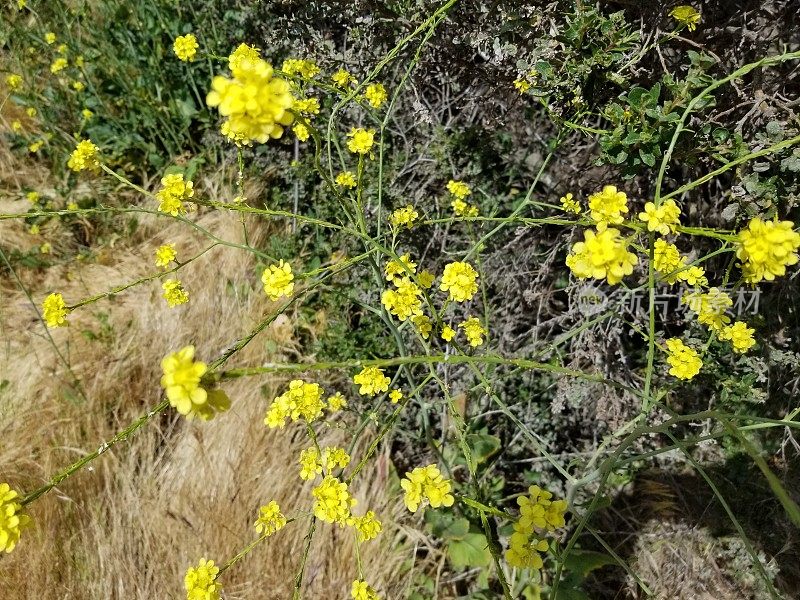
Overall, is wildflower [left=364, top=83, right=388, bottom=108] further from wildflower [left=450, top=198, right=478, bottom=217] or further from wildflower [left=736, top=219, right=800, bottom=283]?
wildflower [left=736, top=219, right=800, bottom=283]

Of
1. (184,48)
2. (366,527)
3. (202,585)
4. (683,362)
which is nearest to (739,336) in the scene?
(683,362)

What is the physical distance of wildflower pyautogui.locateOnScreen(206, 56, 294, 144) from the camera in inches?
33.5

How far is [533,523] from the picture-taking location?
1161 millimetres

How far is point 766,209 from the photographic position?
162 cm

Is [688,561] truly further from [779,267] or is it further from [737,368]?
[779,267]

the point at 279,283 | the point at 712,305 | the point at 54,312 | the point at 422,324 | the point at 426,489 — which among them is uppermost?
the point at 54,312

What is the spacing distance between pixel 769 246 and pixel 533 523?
0.68 m

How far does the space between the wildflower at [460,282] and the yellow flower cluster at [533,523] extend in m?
0.56

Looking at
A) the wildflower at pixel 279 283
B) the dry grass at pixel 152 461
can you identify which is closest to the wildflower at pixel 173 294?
the wildflower at pixel 279 283

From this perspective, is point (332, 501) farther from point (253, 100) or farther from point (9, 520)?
point (253, 100)

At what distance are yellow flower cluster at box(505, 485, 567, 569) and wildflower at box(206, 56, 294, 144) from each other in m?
0.85

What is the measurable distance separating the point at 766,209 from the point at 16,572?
261 centimetres

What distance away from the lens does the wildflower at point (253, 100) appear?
851mm

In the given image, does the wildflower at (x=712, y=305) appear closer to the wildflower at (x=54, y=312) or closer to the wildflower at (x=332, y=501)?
the wildflower at (x=332, y=501)
